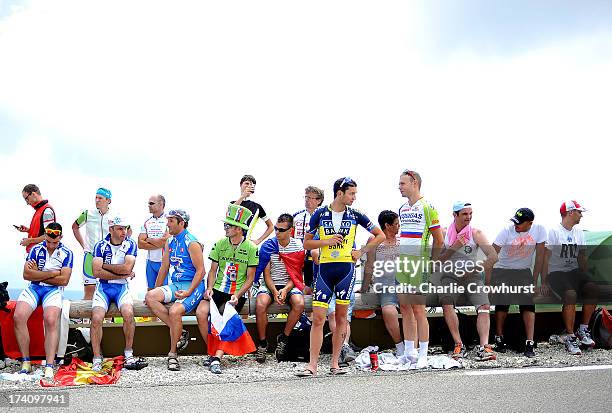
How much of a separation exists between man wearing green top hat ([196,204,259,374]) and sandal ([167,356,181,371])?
504 mm

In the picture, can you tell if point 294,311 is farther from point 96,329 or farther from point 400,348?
point 96,329

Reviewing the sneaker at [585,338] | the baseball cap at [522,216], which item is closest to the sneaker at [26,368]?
the baseball cap at [522,216]

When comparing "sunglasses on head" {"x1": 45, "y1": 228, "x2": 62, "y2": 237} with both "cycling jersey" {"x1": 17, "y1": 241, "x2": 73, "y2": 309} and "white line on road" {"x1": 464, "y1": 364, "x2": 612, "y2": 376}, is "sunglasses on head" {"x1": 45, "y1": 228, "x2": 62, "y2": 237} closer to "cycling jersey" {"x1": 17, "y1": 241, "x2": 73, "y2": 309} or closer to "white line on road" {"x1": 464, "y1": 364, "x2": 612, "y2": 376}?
"cycling jersey" {"x1": 17, "y1": 241, "x2": 73, "y2": 309}

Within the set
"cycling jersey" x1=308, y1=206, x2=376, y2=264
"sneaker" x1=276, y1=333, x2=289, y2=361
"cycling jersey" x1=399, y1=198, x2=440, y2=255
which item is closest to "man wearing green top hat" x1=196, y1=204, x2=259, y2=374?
"sneaker" x1=276, y1=333, x2=289, y2=361

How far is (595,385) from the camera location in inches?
279

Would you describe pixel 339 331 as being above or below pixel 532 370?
above

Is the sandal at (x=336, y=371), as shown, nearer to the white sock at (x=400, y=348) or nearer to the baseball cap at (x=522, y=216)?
the white sock at (x=400, y=348)

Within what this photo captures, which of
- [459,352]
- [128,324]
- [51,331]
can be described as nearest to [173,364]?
[128,324]

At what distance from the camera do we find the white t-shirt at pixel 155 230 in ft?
34.3

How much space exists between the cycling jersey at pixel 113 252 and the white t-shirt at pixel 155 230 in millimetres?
1172

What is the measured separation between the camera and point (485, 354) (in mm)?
8820

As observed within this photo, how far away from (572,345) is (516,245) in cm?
155

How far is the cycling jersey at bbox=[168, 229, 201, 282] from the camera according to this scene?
909 cm

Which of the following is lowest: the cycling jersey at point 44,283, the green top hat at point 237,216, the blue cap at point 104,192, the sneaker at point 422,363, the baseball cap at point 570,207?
the sneaker at point 422,363
